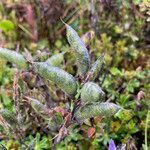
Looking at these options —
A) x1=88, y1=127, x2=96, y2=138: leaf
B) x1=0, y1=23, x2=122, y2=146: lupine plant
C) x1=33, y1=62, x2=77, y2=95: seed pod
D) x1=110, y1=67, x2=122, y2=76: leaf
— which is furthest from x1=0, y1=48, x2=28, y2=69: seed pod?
x1=110, y1=67, x2=122, y2=76: leaf

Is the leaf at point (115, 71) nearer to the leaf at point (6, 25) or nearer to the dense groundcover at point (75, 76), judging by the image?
the dense groundcover at point (75, 76)

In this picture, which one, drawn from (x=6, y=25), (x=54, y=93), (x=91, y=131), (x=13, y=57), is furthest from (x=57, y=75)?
(x=6, y=25)

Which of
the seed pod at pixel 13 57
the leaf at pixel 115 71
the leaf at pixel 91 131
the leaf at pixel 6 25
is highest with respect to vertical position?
the seed pod at pixel 13 57

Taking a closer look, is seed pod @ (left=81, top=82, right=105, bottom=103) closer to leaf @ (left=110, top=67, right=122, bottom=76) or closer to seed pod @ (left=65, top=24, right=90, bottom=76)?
seed pod @ (left=65, top=24, right=90, bottom=76)

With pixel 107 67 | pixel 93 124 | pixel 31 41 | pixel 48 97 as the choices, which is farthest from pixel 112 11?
pixel 93 124

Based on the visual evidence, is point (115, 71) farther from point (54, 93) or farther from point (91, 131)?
point (91, 131)

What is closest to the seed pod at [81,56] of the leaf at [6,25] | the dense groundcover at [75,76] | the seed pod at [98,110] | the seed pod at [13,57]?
the dense groundcover at [75,76]

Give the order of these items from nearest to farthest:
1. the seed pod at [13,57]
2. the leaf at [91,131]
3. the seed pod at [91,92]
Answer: the seed pod at [91,92]
the seed pod at [13,57]
the leaf at [91,131]

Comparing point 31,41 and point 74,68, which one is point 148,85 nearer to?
point 74,68
